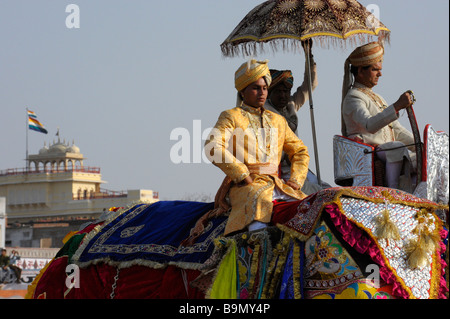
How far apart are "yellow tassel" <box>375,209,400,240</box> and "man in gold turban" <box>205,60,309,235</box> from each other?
0.86 m

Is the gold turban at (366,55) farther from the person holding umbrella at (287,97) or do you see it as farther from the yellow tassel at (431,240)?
the yellow tassel at (431,240)

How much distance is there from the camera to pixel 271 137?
23.3 ft

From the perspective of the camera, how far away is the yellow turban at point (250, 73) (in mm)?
6875

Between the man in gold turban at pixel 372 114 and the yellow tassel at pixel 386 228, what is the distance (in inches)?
54.7

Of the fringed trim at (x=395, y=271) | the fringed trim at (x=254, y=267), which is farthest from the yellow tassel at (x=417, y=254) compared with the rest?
the fringed trim at (x=254, y=267)

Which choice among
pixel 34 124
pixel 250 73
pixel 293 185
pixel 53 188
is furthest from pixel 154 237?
pixel 53 188

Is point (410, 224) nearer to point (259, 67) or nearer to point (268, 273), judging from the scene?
point (268, 273)

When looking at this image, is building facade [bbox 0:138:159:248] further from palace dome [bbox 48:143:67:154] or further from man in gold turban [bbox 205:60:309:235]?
man in gold turban [bbox 205:60:309:235]

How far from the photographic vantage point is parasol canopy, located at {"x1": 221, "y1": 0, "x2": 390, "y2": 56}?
7.65 metres

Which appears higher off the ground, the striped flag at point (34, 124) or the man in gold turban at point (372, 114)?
the striped flag at point (34, 124)

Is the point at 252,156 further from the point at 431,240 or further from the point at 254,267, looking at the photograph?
the point at 431,240

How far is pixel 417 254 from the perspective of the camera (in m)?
5.98
